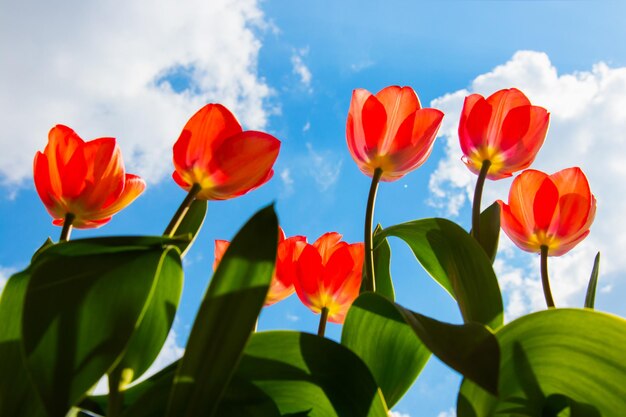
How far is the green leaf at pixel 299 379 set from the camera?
385 millimetres

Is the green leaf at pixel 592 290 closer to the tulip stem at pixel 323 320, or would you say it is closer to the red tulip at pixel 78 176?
the tulip stem at pixel 323 320

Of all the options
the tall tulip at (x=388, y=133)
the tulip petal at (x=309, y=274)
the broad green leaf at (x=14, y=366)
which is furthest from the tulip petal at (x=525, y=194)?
the broad green leaf at (x=14, y=366)

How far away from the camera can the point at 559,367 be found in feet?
1.32

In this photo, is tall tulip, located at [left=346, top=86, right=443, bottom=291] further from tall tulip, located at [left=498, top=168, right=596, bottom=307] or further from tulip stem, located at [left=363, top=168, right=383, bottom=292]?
tall tulip, located at [left=498, top=168, right=596, bottom=307]

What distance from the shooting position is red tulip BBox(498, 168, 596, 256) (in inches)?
23.6

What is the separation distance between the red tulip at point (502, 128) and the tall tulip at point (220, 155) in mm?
212

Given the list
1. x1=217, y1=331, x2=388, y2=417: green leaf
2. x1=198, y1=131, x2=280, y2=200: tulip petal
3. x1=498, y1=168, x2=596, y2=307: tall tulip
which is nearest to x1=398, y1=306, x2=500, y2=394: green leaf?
x1=217, y1=331, x2=388, y2=417: green leaf

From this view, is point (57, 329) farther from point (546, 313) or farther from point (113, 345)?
point (546, 313)

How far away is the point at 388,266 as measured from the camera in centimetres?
65

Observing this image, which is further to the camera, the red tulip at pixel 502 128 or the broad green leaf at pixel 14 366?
the red tulip at pixel 502 128

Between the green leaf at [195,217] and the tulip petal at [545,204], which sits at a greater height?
the tulip petal at [545,204]

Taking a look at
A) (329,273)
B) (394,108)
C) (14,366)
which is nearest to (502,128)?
(394,108)

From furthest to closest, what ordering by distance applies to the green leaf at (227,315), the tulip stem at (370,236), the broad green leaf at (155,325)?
1. the tulip stem at (370,236)
2. the broad green leaf at (155,325)
3. the green leaf at (227,315)

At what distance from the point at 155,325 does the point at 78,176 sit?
0.15 meters
